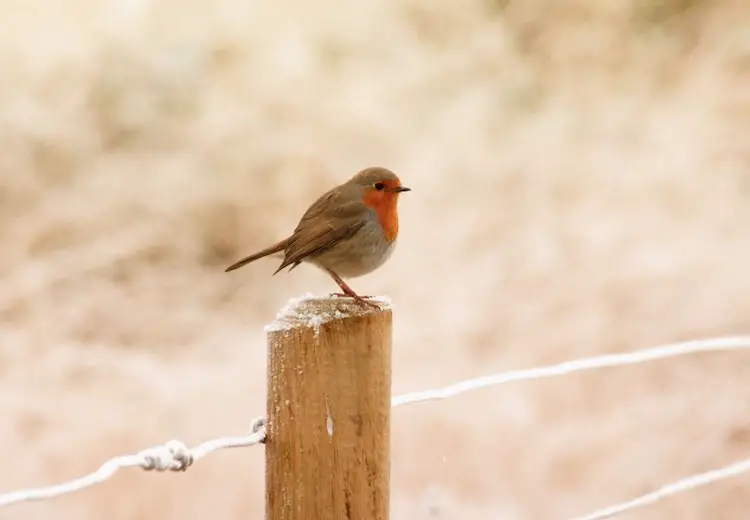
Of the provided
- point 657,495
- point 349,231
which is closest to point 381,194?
point 349,231

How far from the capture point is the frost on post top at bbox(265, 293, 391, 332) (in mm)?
1306

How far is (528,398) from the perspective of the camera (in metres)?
3.82

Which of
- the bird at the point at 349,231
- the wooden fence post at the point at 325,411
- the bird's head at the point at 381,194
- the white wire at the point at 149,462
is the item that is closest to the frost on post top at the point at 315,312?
the wooden fence post at the point at 325,411

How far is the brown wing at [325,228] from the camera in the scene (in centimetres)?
189

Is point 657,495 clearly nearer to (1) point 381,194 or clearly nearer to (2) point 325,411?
(1) point 381,194

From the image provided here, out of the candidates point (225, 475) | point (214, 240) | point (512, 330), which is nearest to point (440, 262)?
point (512, 330)

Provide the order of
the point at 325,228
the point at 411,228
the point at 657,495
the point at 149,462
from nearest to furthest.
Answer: the point at 149,462, the point at 325,228, the point at 657,495, the point at 411,228

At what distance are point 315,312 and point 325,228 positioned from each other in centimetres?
59

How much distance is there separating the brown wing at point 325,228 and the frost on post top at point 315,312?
50 centimetres

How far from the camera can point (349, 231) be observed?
1.91m

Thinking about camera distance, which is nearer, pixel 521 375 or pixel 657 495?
pixel 521 375

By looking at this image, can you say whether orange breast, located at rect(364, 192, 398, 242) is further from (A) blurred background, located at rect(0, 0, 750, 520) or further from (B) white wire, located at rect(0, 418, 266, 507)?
(A) blurred background, located at rect(0, 0, 750, 520)

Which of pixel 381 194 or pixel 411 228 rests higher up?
pixel 411 228

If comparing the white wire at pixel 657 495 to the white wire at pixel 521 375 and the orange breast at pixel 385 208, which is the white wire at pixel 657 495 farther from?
the orange breast at pixel 385 208
